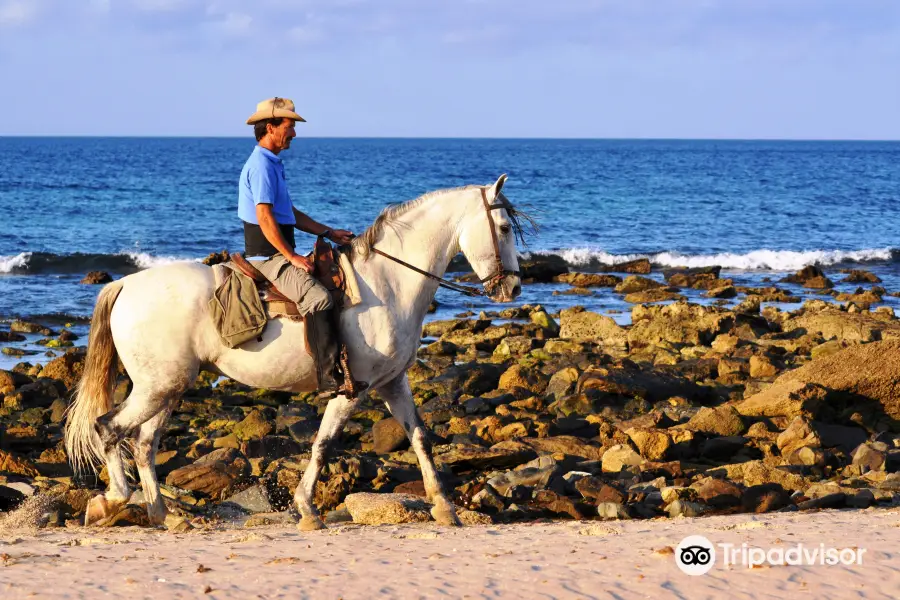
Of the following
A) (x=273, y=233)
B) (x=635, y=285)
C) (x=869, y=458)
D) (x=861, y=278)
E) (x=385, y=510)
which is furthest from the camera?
(x=861, y=278)

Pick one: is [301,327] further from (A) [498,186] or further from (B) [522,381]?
(B) [522,381]

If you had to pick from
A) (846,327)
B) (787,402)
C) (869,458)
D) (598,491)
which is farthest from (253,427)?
(846,327)

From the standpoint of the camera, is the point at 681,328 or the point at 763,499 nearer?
the point at 763,499

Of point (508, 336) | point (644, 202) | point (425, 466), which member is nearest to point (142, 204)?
point (644, 202)

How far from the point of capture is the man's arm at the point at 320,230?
8242mm

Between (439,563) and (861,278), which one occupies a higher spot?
(439,563)

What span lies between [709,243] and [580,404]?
3007 centimetres

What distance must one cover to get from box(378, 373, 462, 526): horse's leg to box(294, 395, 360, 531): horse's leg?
0.39 m

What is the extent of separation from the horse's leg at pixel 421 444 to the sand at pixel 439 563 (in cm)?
19

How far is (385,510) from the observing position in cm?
863

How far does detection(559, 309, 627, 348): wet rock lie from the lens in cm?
1934

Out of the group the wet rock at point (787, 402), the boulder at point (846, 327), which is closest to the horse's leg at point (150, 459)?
the wet rock at point (787, 402)

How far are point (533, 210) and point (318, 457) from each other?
95.5 inches

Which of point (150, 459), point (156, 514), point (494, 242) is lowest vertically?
point (156, 514)
